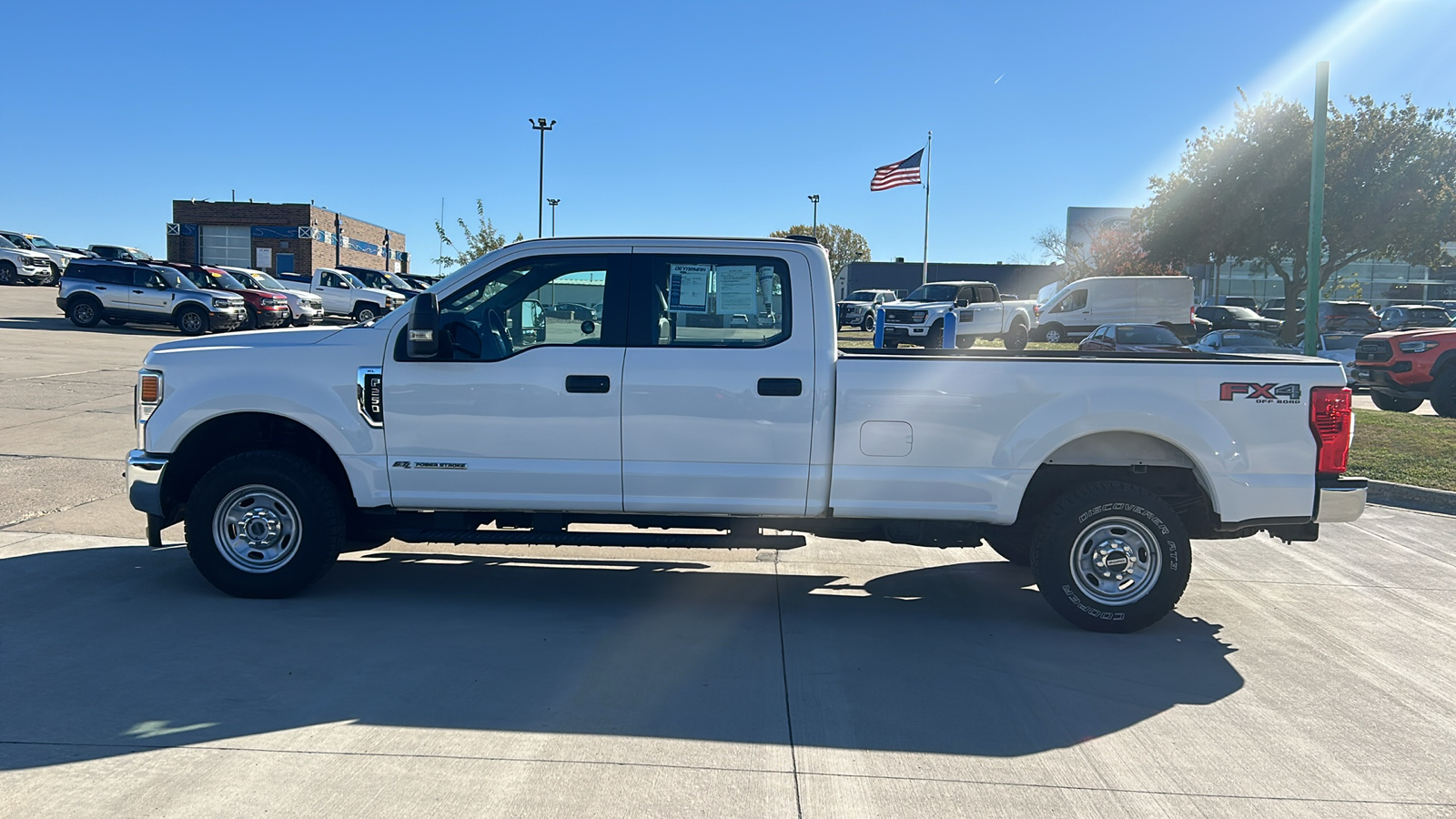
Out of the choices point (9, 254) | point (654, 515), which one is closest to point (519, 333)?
point (654, 515)

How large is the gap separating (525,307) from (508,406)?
56 centimetres

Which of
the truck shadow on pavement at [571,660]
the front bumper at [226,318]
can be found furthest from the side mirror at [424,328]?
the front bumper at [226,318]

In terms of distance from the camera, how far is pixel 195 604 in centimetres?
570

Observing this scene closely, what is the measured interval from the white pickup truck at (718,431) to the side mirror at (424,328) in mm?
15

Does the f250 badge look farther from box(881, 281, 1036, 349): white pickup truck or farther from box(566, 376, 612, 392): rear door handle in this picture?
box(881, 281, 1036, 349): white pickup truck

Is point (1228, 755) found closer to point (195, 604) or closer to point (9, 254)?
point (195, 604)

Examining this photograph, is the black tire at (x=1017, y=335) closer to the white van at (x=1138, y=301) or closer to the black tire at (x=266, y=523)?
the white van at (x=1138, y=301)

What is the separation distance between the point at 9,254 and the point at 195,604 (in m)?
42.4

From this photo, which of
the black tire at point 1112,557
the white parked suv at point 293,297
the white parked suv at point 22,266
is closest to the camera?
the black tire at point 1112,557

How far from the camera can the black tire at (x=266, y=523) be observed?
18.6 ft

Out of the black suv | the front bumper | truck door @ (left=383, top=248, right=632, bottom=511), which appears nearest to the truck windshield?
the front bumper

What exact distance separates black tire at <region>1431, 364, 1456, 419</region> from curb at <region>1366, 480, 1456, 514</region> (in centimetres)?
596

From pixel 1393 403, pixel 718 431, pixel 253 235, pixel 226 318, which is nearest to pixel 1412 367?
pixel 1393 403

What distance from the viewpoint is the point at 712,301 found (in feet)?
18.5
